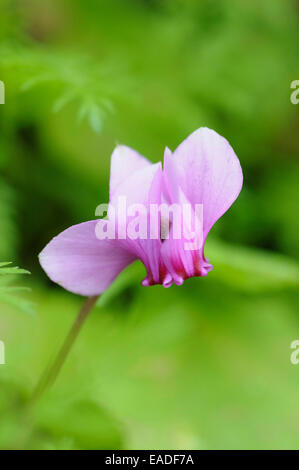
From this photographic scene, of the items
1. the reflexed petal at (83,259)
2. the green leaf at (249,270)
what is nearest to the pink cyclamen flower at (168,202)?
the reflexed petal at (83,259)

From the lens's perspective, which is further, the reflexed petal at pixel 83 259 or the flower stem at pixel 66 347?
the flower stem at pixel 66 347

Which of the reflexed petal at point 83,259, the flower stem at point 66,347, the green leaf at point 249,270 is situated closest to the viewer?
the reflexed petal at point 83,259

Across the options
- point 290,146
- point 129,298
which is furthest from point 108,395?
point 290,146

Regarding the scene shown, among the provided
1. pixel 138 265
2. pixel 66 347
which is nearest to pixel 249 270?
pixel 138 265

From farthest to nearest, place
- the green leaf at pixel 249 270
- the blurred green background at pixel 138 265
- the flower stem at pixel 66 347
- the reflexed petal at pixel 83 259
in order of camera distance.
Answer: the green leaf at pixel 249 270 → the blurred green background at pixel 138 265 → the flower stem at pixel 66 347 → the reflexed petal at pixel 83 259

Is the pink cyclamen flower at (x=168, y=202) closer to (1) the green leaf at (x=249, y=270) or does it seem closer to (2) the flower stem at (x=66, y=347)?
(2) the flower stem at (x=66, y=347)

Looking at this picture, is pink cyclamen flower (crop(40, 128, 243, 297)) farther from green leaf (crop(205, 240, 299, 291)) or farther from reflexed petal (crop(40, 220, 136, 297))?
green leaf (crop(205, 240, 299, 291))
